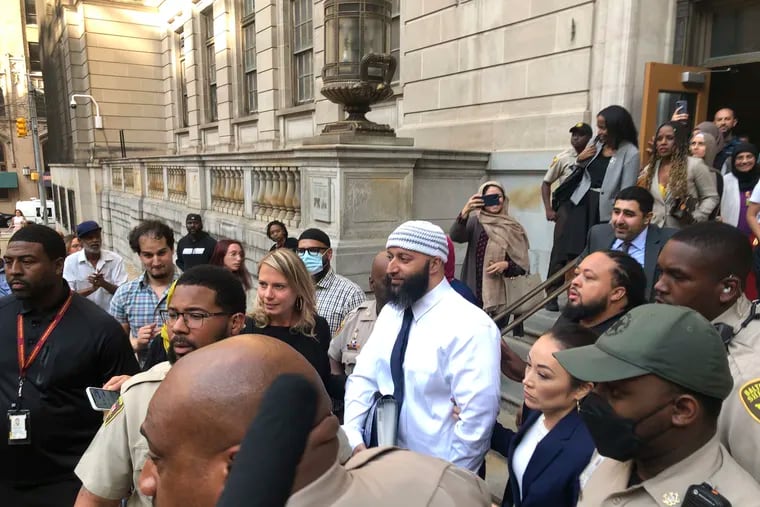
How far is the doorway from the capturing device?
24.1ft

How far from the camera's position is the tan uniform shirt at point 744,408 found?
1.53 metres

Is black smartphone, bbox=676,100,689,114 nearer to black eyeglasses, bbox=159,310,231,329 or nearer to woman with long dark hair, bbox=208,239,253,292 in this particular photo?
woman with long dark hair, bbox=208,239,253,292

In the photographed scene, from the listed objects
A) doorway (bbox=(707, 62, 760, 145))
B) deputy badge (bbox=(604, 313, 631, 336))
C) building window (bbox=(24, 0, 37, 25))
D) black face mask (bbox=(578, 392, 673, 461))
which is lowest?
black face mask (bbox=(578, 392, 673, 461))

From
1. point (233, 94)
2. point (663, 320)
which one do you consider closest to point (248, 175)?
point (663, 320)

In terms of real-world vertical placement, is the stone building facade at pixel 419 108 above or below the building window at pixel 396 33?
below

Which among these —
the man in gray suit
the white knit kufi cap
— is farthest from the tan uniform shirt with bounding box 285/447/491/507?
the man in gray suit

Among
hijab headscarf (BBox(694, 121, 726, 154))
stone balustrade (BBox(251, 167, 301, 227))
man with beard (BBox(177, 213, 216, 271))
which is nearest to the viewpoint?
hijab headscarf (BBox(694, 121, 726, 154))

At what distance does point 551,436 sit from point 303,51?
14034 millimetres

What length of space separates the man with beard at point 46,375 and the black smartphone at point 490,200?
11.6 feet

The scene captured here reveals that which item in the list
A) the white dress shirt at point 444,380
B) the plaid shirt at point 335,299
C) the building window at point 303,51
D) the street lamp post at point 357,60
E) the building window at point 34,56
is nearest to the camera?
the white dress shirt at point 444,380

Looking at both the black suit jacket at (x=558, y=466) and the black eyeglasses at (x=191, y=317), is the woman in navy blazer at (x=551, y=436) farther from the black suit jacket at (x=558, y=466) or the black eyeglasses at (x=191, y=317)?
the black eyeglasses at (x=191, y=317)

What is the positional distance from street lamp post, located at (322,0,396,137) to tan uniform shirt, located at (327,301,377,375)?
387 centimetres

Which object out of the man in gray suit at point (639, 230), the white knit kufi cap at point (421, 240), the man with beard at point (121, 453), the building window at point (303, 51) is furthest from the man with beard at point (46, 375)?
the building window at point (303, 51)

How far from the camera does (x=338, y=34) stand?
23.4ft
